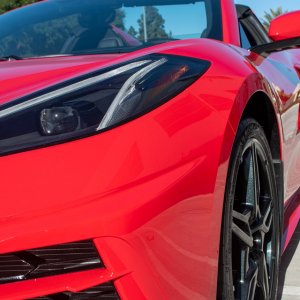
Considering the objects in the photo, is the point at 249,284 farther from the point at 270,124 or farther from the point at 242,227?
the point at 270,124

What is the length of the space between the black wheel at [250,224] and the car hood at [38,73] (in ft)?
1.81

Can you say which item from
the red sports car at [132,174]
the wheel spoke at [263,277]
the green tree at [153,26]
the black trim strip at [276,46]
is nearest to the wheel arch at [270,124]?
the red sports car at [132,174]

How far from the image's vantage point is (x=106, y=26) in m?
3.03

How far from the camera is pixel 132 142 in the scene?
1.56 metres

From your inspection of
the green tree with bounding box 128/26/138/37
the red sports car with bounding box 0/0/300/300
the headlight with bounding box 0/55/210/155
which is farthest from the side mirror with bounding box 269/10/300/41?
the headlight with bounding box 0/55/210/155

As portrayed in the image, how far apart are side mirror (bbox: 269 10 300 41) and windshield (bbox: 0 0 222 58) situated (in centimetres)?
37

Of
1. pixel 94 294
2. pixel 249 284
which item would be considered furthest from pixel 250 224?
pixel 94 294

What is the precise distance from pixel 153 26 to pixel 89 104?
4.81 ft

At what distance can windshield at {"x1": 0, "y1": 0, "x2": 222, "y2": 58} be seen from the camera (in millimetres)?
2947

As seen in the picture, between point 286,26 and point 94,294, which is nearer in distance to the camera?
point 94,294

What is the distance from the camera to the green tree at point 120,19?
307 cm

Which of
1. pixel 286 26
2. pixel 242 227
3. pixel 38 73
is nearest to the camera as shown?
pixel 38 73

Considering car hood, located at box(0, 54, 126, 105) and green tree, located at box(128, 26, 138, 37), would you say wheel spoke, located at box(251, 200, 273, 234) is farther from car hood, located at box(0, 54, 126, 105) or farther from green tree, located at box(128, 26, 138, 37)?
green tree, located at box(128, 26, 138, 37)

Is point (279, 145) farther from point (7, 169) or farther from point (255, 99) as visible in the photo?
point (7, 169)
